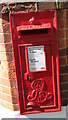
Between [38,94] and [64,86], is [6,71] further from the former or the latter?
[64,86]

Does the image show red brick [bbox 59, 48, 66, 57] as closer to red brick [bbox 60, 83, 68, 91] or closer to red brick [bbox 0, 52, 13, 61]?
red brick [bbox 60, 83, 68, 91]

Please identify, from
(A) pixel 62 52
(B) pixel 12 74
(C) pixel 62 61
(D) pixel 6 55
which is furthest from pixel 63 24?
(B) pixel 12 74

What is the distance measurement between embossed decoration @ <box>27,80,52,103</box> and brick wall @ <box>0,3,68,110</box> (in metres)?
0.30

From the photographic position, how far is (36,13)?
2.26m

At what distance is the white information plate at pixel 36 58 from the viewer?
7.82ft

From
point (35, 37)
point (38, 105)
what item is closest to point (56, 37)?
point (35, 37)

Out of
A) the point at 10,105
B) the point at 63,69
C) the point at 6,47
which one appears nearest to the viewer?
the point at 6,47

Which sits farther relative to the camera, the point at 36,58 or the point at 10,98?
the point at 10,98

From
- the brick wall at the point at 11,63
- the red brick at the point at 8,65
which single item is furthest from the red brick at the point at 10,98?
the red brick at the point at 8,65

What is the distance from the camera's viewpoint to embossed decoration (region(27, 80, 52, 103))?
2.58 meters

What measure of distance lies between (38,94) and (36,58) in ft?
2.13

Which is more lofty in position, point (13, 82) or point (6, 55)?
point (6, 55)

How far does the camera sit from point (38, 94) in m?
2.64

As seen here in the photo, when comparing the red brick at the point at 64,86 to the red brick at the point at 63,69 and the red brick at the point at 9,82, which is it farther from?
the red brick at the point at 9,82
